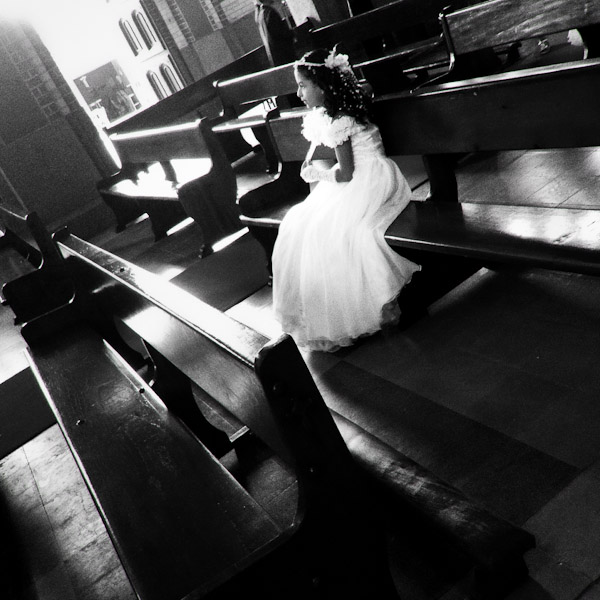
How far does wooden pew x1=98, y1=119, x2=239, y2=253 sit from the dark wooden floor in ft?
6.51

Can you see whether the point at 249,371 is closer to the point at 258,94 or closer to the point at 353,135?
the point at 353,135

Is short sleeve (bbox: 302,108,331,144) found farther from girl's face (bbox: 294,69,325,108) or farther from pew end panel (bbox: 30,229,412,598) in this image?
pew end panel (bbox: 30,229,412,598)

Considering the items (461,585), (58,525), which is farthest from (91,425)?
(461,585)

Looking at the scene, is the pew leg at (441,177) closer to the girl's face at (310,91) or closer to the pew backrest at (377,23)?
the girl's face at (310,91)

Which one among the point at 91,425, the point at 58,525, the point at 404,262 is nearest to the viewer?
the point at 91,425

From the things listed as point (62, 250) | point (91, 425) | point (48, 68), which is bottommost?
point (91, 425)

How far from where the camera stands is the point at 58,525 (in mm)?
3367

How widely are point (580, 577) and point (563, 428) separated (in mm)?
686

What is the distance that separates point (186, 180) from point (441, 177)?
351cm

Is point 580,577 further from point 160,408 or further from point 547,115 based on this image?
point 547,115

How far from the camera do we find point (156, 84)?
67.0 feet

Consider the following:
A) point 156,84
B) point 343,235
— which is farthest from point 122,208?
point 156,84

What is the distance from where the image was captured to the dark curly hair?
370cm

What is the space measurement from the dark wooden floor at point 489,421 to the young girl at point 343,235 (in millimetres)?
214
